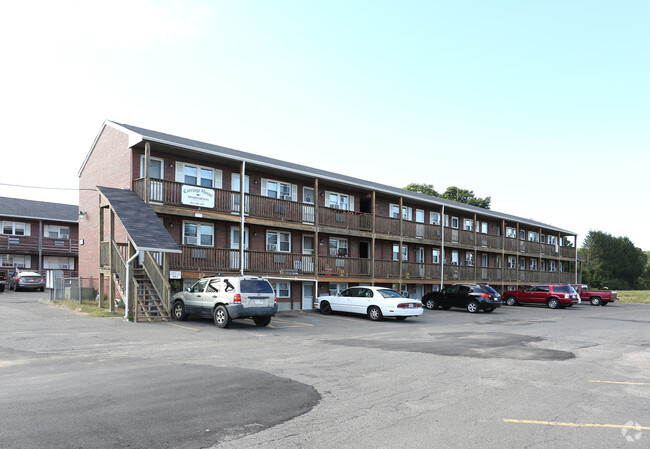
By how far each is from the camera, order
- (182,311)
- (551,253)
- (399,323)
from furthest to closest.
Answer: (551,253)
(399,323)
(182,311)

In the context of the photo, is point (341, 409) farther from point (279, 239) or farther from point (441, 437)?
point (279, 239)

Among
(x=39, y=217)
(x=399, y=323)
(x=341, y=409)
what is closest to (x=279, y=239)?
(x=399, y=323)

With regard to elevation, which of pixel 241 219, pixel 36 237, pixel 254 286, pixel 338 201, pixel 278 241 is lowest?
pixel 254 286

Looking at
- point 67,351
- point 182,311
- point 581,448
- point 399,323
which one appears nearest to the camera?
point 581,448

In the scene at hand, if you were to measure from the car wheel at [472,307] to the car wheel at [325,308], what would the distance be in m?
8.81

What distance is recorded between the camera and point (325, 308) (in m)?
23.2

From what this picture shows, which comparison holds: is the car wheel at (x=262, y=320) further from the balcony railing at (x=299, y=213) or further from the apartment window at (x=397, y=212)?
the apartment window at (x=397, y=212)

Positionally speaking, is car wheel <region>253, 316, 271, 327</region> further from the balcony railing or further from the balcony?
the balcony

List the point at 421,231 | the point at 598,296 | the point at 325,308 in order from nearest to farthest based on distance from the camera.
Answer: the point at 325,308 < the point at 421,231 < the point at 598,296

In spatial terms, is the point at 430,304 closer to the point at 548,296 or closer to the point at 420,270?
the point at 420,270

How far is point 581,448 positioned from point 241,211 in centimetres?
1787

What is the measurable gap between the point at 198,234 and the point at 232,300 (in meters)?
7.35

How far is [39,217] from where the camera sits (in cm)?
3966

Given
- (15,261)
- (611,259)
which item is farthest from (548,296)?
(611,259)
